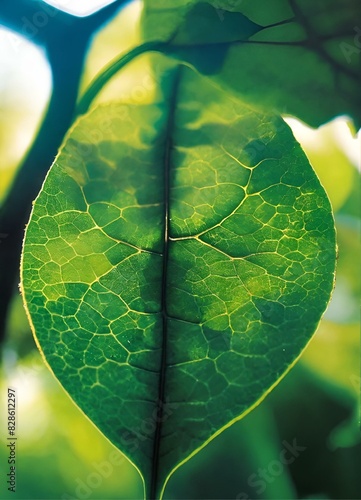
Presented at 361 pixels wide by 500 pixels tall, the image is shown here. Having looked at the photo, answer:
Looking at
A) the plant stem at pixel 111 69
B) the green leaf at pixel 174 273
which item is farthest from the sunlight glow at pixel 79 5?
the green leaf at pixel 174 273

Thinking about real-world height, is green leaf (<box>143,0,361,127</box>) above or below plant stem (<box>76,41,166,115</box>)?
above

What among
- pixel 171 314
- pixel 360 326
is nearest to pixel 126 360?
pixel 171 314

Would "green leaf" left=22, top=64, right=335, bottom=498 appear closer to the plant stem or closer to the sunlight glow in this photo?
the plant stem

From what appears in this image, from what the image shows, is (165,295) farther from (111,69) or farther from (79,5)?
(79,5)

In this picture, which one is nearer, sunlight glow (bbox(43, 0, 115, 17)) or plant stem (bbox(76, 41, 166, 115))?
plant stem (bbox(76, 41, 166, 115))

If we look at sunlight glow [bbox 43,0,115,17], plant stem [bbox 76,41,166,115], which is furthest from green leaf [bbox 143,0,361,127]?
sunlight glow [bbox 43,0,115,17]

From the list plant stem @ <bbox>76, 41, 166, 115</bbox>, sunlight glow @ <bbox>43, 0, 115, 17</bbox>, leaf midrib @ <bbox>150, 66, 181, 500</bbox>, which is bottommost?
leaf midrib @ <bbox>150, 66, 181, 500</bbox>
